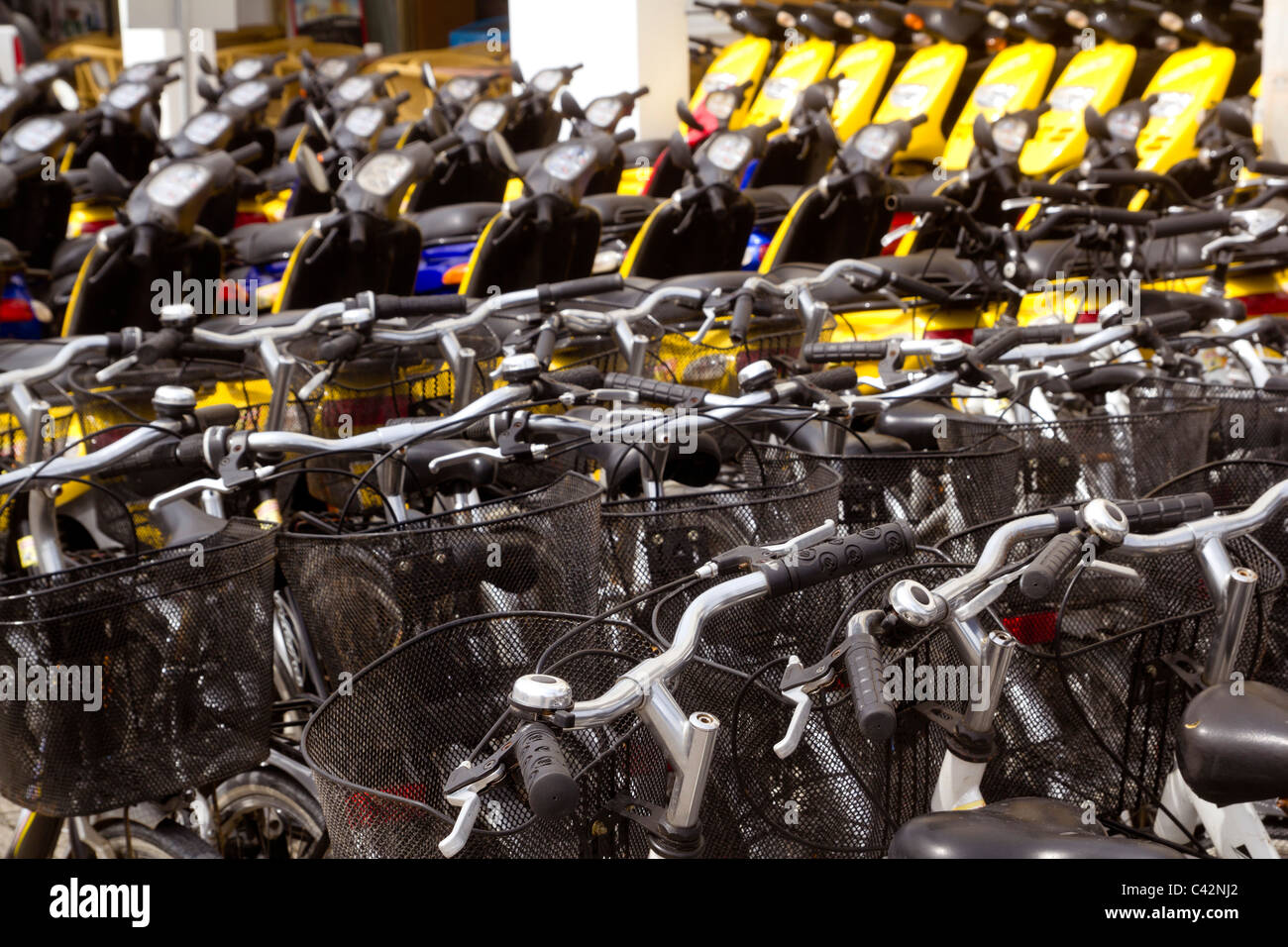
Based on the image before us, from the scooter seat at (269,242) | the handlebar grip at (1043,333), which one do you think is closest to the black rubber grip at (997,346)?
the handlebar grip at (1043,333)

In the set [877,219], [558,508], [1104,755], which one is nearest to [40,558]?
[558,508]

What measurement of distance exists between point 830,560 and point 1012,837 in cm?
34

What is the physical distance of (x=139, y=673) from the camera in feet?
6.32

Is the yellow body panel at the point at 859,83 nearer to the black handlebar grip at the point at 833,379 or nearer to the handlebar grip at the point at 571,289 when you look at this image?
the handlebar grip at the point at 571,289

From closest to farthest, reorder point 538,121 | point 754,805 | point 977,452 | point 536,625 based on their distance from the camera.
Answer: point 754,805
point 536,625
point 977,452
point 538,121

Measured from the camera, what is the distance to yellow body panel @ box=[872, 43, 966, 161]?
30.3ft

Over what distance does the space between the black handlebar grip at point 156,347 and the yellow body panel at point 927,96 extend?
6.94 metres

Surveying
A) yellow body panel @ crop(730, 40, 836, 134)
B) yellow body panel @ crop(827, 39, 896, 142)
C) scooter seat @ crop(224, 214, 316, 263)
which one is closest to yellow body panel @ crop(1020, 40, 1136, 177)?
yellow body panel @ crop(827, 39, 896, 142)

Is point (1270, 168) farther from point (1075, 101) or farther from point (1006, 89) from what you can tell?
point (1006, 89)

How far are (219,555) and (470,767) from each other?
2.46 feet

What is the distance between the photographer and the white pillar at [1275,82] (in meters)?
5.56

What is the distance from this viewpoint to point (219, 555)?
1.97 m

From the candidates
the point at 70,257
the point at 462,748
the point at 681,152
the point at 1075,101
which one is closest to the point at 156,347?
the point at 462,748
